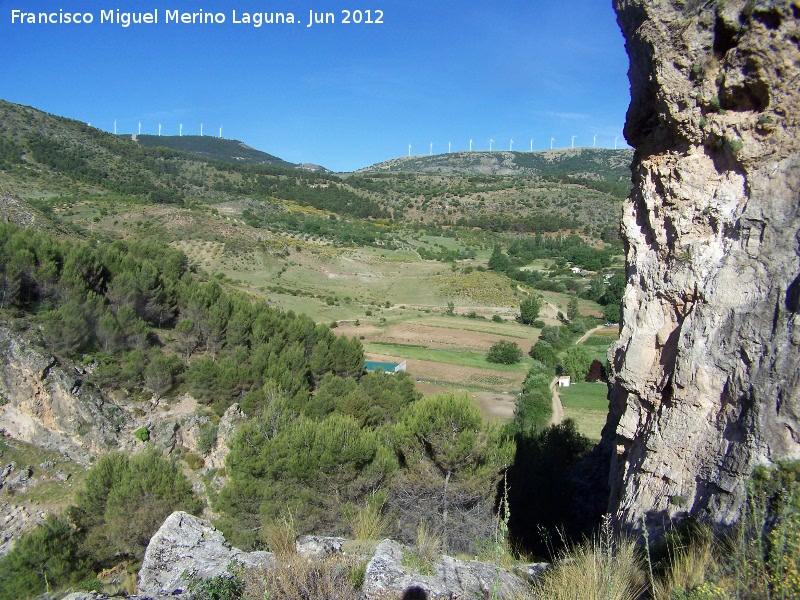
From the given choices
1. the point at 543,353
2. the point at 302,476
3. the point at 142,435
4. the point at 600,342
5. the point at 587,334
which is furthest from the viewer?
the point at 587,334

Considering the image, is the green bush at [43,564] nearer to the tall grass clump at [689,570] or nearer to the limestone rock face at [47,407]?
the limestone rock face at [47,407]

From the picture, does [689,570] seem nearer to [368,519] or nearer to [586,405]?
[368,519]

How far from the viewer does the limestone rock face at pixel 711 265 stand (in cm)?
477

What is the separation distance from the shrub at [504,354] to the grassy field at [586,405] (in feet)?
15.2

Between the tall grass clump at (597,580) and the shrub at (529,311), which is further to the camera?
the shrub at (529,311)

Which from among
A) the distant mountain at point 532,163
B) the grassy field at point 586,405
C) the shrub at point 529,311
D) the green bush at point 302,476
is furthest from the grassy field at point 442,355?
the distant mountain at point 532,163

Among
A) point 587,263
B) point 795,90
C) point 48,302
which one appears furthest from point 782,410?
point 587,263

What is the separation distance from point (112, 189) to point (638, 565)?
75.9 metres

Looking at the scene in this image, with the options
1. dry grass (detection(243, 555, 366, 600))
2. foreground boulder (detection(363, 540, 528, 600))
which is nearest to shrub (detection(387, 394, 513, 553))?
foreground boulder (detection(363, 540, 528, 600))

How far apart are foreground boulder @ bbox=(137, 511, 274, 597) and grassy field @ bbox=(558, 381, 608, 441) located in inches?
746

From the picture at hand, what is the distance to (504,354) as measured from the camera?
3716 centimetres

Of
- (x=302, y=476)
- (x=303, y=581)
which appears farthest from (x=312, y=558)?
(x=302, y=476)

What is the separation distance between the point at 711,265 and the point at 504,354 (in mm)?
31941

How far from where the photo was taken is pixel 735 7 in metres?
5.56
